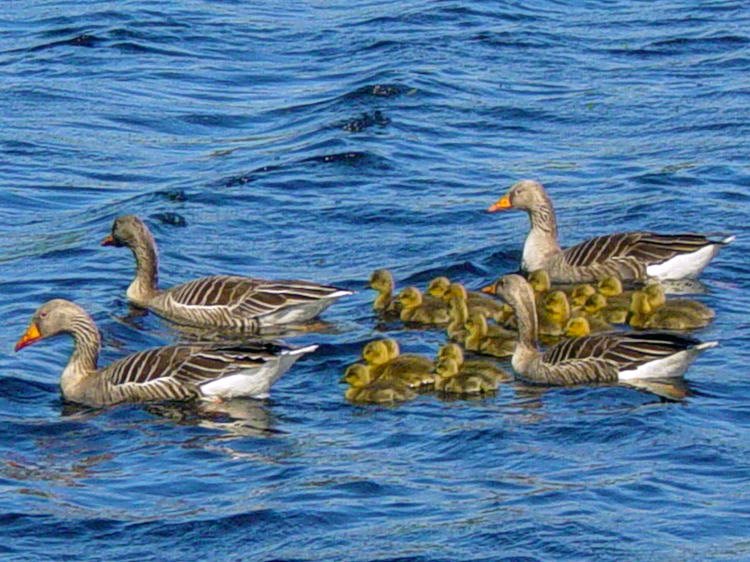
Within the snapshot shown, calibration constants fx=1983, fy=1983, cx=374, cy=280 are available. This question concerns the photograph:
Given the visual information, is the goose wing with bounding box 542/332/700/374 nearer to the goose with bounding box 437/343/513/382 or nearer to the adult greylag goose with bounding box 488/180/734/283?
the goose with bounding box 437/343/513/382

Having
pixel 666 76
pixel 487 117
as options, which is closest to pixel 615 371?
pixel 487 117

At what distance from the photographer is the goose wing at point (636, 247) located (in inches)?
715

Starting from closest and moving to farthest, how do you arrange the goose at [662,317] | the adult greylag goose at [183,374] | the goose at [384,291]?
1. the adult greylag goose at [183,374]
2. the goose at [662,317]
3. the goose at [384,291]

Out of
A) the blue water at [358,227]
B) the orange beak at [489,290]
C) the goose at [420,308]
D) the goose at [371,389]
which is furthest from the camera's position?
the goose at [420,308]

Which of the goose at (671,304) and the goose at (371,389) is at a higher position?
the goose at (671,304)

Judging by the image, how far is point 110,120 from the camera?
25.6 meters

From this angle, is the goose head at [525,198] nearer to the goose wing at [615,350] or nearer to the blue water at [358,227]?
the blue water at [358,227]

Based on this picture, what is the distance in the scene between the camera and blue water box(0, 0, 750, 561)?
42.1 feet

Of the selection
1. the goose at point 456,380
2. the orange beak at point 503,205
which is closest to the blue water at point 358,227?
the goose at point 456,380

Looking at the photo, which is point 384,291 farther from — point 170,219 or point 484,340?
point 170,219

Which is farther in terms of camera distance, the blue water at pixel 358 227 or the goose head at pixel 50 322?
the goose head at pixel 50 322

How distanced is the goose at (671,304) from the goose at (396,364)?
7.61ft

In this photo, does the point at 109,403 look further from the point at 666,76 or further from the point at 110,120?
the point at 666,76

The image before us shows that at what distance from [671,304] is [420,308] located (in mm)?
2187
